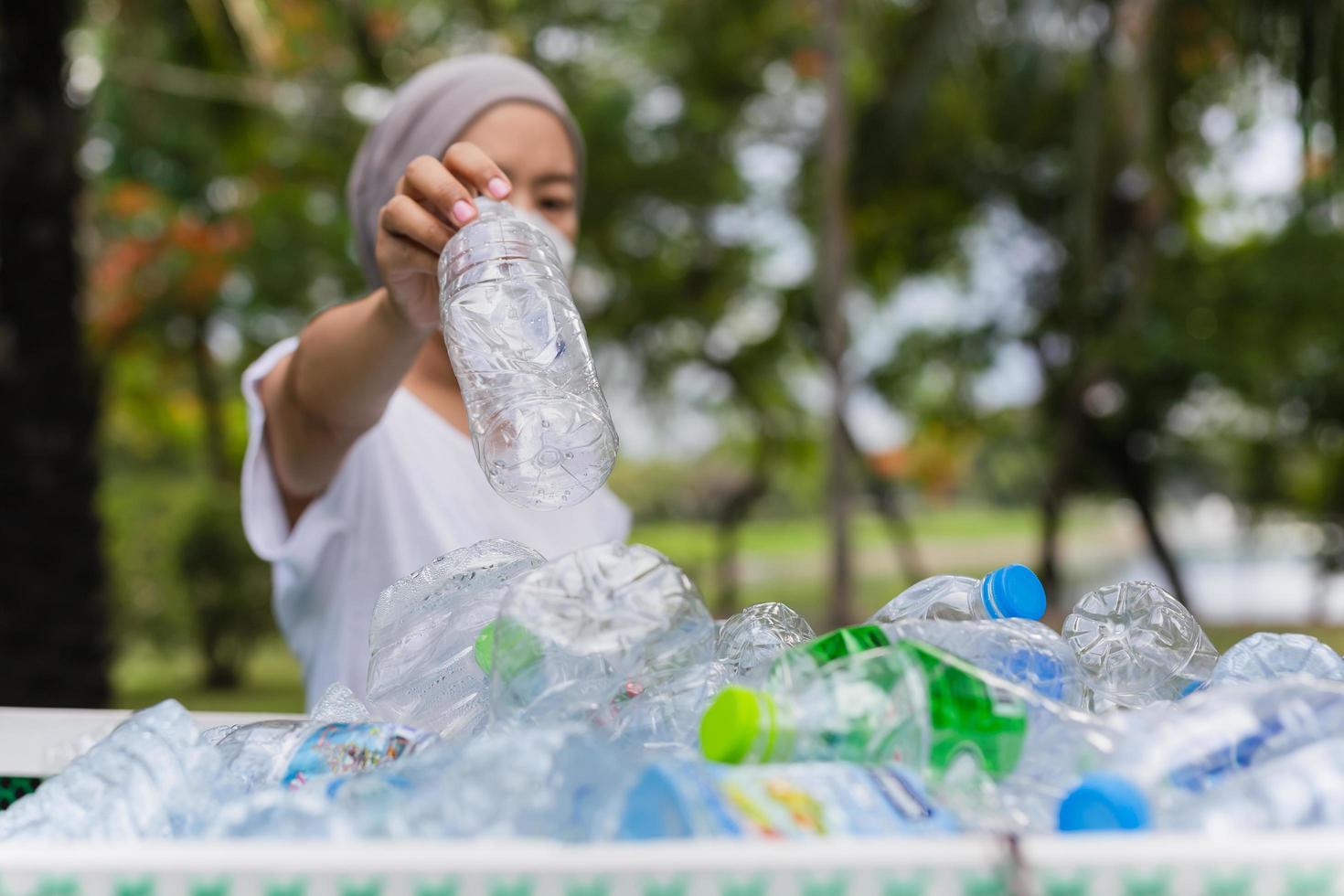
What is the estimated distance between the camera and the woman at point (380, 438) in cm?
164

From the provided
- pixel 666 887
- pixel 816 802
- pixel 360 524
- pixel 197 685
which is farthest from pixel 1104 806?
pixel 197 685

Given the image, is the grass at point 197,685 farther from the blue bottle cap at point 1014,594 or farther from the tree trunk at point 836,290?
the blue bottle cap at point 1014,594

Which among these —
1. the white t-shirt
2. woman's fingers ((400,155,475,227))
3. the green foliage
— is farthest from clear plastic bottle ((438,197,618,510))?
the green foliage

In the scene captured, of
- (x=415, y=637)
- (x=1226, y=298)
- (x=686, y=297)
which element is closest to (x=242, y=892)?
(x=415, y=637)

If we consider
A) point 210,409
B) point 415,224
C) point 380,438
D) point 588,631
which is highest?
point 210,409

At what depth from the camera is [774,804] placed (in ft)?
2.34

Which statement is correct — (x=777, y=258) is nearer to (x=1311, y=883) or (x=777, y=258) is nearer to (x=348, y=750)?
(x=348, y=750)

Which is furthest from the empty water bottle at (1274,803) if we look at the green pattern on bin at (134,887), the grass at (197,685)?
the grass at (197,685)

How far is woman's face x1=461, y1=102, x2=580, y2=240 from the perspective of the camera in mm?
1722

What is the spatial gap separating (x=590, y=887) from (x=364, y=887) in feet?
0.40

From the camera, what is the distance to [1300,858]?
26.2 inches

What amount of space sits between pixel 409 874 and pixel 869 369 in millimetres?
11879

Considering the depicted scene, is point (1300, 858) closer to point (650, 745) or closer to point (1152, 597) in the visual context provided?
point (650, 745)

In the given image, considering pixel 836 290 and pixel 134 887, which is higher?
pixel 836 290
